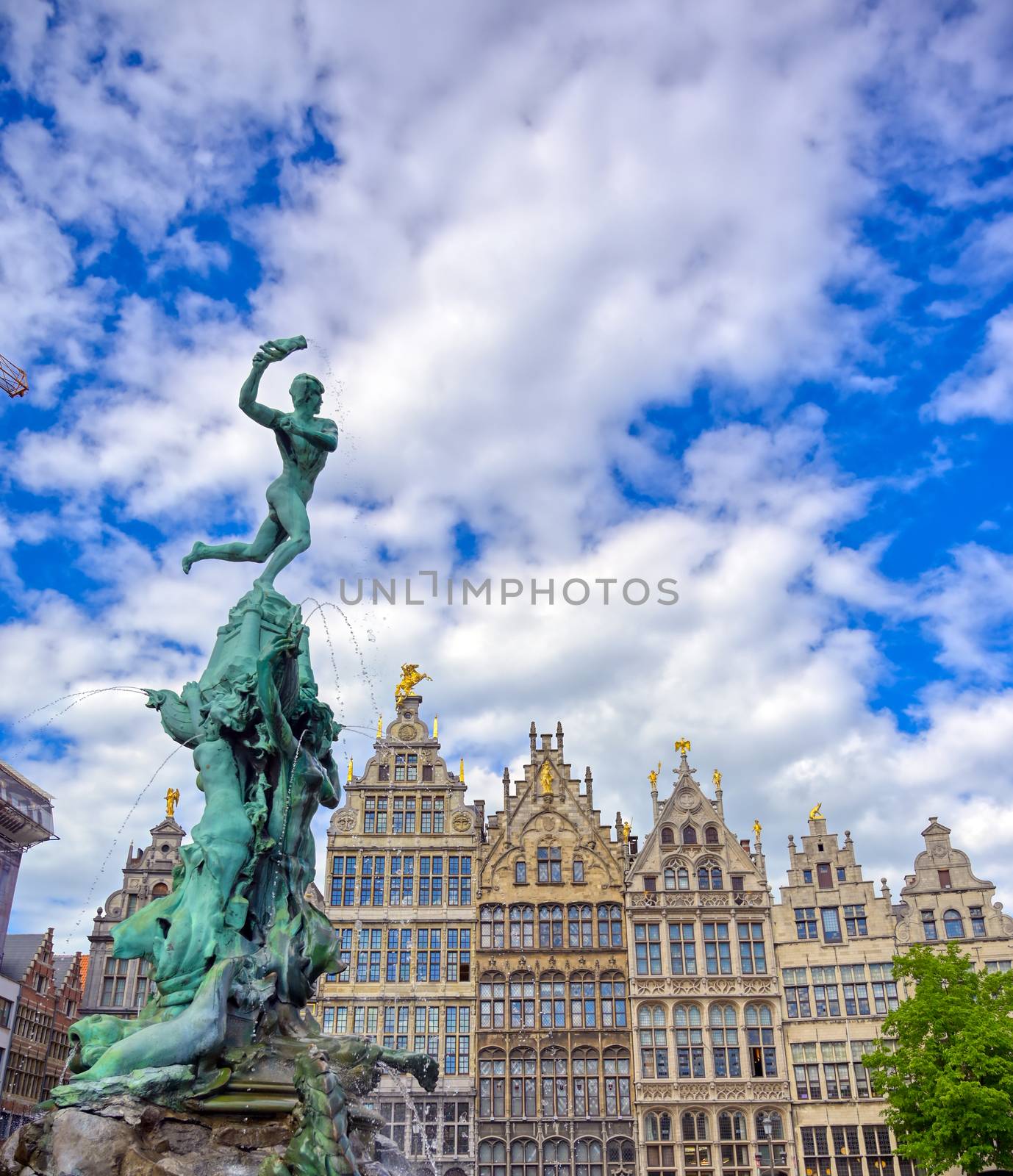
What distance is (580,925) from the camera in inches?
1784

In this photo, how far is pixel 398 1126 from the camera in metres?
41.4

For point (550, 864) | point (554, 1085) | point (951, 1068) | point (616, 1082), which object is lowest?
point (951, 1068)

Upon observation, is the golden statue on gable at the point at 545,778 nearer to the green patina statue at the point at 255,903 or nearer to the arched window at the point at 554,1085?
the arched window at the point at 554,1085

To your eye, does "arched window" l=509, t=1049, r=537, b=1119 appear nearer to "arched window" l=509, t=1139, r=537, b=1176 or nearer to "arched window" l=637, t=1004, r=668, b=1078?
"arched window" l=509, t=1139, r=537, b=1176

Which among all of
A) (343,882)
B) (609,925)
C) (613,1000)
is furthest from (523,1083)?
(343,882)

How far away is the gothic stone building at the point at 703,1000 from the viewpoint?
41.3m

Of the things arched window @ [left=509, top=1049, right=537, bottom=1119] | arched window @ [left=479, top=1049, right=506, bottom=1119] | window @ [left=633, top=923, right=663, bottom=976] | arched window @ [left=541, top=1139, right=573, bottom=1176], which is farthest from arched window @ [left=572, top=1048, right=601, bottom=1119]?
window @ [left=633, top=923, right=663, bottom=976]

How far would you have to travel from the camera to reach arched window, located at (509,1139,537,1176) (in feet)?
135

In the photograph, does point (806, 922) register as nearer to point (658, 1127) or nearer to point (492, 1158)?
point (658, 1127)

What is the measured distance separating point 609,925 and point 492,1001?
5.40m

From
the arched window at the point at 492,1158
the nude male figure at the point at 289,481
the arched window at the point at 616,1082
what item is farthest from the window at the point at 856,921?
the nude male figure at the point at 289,481

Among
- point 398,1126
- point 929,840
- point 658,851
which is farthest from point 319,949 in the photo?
point 929,840

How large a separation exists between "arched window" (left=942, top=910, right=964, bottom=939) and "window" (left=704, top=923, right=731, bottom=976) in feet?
26.8

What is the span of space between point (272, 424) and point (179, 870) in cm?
744
